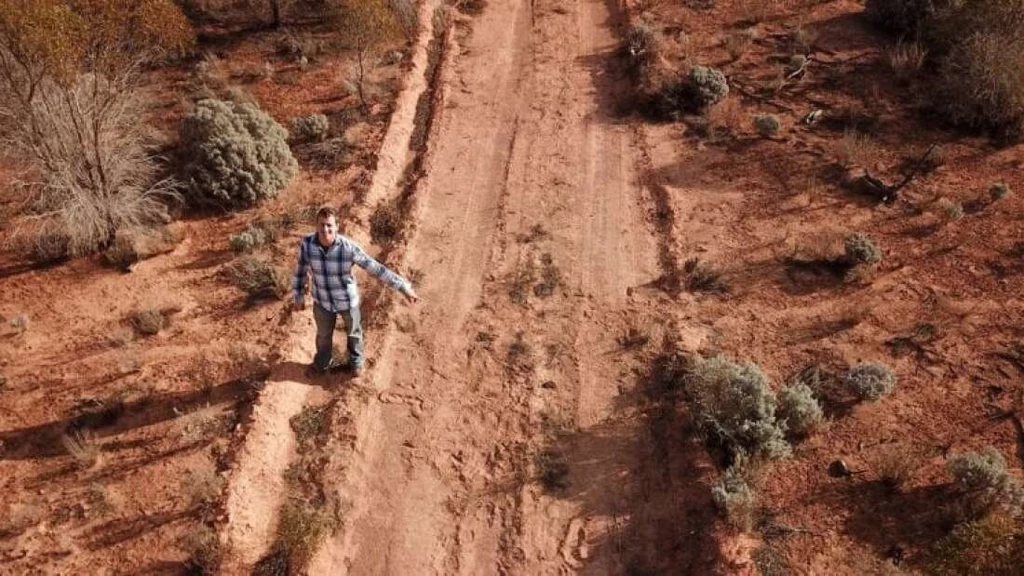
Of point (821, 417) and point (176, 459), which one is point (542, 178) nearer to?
point (821, 417)

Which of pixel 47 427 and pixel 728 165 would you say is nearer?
pixel 47 427

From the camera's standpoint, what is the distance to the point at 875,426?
25.3 ft

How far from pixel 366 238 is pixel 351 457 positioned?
13.5ft

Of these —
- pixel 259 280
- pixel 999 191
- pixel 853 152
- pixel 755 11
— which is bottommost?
pixel 259 280

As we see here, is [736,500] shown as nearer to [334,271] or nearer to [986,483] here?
[986,483]

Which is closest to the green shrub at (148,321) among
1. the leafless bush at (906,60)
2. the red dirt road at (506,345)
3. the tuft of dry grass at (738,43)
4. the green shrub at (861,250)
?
the red dirt road at (506,345)

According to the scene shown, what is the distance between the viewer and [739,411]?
734cm

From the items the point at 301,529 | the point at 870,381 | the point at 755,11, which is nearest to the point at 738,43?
the point at 755,11

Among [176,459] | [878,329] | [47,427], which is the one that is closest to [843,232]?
[878,329]

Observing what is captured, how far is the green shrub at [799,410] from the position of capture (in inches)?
293

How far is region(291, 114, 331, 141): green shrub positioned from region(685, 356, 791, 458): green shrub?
8395 millimetres

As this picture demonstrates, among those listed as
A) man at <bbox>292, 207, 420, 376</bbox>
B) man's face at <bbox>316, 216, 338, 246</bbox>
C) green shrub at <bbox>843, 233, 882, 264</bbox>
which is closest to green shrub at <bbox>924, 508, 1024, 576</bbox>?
green shrub at <bbox>843, 233, 882, 264</bbox>

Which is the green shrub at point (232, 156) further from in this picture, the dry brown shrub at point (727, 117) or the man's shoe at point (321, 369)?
the dry brown shrub at point (727, 117)

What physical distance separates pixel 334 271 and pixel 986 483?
705 centimetres
